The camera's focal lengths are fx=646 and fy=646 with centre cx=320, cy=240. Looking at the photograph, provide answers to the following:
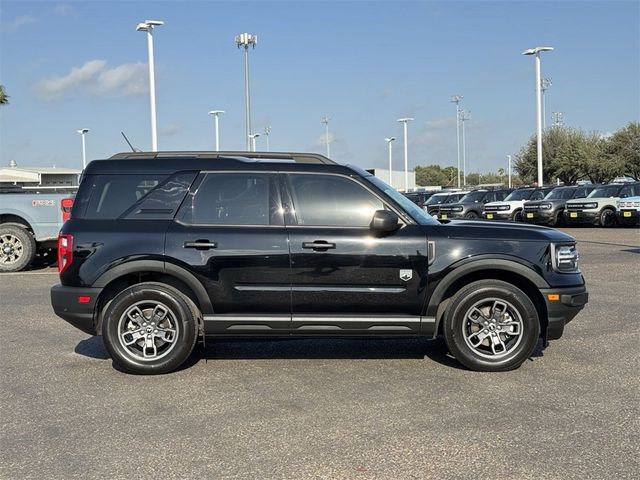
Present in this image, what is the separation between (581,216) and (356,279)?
20703 mm

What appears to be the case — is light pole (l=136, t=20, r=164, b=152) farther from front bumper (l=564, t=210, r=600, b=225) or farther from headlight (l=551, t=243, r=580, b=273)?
headlight (l=551, t=243, r=580, b=273)

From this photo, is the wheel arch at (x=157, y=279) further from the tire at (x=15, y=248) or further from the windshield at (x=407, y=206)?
the tire at (x=15, y=248)

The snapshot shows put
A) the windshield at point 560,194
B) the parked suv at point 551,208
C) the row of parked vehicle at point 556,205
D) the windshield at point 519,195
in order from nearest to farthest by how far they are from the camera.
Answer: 1. the row of parked vehicle at point 556,205
2. the parked suv at point 551,208
3. the windshield at point 560,194
4. the windshield at point 519,195

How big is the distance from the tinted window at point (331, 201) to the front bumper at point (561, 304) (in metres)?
1.63

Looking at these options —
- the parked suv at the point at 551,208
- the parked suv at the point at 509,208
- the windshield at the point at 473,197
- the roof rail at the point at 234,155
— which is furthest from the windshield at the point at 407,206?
the windshield at the point at 473,197

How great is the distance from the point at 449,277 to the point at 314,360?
152 cm

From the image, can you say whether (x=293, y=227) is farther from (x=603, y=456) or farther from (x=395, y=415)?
(x=603, y=456)

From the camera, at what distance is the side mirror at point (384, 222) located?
5.38m

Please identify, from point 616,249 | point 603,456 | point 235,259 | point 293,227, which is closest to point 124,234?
point 235,259

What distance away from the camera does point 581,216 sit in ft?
78.4

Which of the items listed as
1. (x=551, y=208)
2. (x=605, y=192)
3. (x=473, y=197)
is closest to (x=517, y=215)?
(x=551, y=208)

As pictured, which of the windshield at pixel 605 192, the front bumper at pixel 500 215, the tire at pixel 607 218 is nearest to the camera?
the tire at pixel 607 218

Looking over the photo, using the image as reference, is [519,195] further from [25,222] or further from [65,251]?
[65,251]

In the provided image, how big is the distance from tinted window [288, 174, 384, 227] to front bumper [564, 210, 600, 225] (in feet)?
66.9
